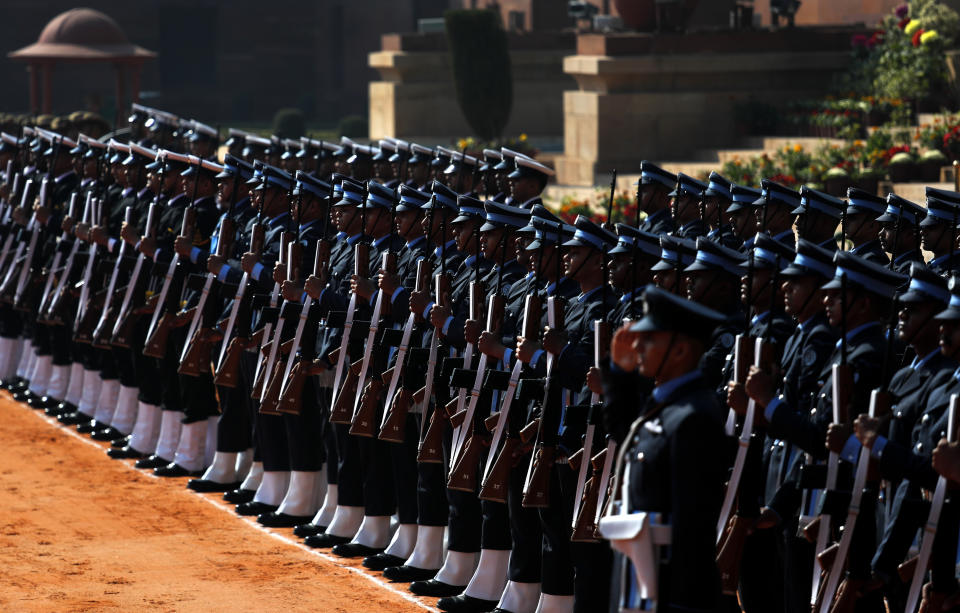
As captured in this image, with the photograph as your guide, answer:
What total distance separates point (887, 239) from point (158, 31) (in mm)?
43682

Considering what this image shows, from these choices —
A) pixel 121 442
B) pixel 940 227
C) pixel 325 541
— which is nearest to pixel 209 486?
pixel 121 442

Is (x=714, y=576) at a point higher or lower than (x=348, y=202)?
lower

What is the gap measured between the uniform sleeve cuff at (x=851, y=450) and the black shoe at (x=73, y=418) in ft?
30.8

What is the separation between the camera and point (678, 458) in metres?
5.61

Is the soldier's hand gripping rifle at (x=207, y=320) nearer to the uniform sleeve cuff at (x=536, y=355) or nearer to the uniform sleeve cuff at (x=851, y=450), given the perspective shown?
the uniform sleeve cuff at (x=536, y=355)

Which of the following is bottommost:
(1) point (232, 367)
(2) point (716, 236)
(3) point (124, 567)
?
(3) point (124, 567)

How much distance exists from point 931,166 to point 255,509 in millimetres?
10493

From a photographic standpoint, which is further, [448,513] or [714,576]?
[448,513]

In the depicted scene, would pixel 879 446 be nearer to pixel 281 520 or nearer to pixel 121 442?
pixel 281 520

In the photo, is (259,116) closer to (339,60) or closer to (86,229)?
(339,60)

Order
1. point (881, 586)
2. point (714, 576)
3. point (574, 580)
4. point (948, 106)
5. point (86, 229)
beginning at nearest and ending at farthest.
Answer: point (714, 576) < point (881, 586) < point (574, 580) < point (86, 229) < point (948, 106)

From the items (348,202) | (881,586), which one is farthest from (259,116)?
(881,586)

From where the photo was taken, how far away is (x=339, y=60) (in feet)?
174

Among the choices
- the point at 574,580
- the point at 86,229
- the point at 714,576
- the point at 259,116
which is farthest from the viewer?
the point at 259,116
